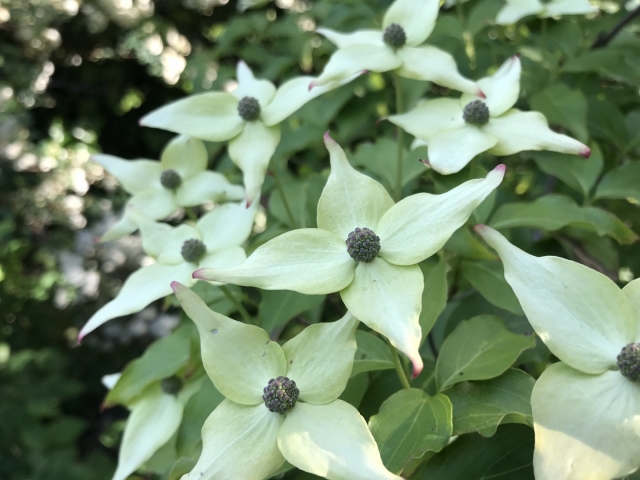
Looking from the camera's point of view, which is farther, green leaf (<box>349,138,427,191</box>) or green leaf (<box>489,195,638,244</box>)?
green leaf (<box>349,138,427,191</box>)

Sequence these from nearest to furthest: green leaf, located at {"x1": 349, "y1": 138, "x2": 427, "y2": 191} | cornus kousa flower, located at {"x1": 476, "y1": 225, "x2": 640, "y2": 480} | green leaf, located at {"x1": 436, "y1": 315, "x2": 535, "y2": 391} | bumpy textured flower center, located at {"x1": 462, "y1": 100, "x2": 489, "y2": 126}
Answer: cornus kousa flower, located at {"x1": 476, "y1": 225, "x2": 640, "y2": 480} < green leaf, located at {"x1": 436, "y1": 315, "x2": 535, "y2": 391} < bumpy textured flower center, located at {"x1": 462, "y1": 100, "x2": 489, "y2": 126} < green leaf, located at {"x1": 349, "y1": 138, "x2": 427, "y2": 191}

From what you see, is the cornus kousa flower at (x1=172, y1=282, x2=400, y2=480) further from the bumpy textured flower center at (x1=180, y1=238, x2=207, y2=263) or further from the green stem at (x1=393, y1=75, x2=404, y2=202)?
the green stem at (x1=393, y1=75, x2=404, y2=202)

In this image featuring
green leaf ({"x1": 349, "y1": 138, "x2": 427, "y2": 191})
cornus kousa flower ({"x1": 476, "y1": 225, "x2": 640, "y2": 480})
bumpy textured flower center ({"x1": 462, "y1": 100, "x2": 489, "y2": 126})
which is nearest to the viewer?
cornus kousa flower ({"x1": 476, "y1": 225, "x2": 640, "y2": 480})

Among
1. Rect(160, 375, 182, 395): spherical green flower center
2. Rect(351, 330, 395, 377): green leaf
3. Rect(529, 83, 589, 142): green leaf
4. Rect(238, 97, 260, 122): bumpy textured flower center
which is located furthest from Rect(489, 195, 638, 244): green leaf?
Rect(160, 375, 182, 395): spherical green flower center

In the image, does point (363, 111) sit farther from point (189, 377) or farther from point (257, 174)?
point (189, 377)

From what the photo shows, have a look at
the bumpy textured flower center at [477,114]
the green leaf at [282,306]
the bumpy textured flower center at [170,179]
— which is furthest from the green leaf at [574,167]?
the bumpy textured flower center at [170,179]

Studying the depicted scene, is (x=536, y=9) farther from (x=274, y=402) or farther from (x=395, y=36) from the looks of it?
(x=274, y=402)

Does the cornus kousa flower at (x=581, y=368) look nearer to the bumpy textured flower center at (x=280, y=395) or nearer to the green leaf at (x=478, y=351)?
the green leaf at (x=478, y=351)
